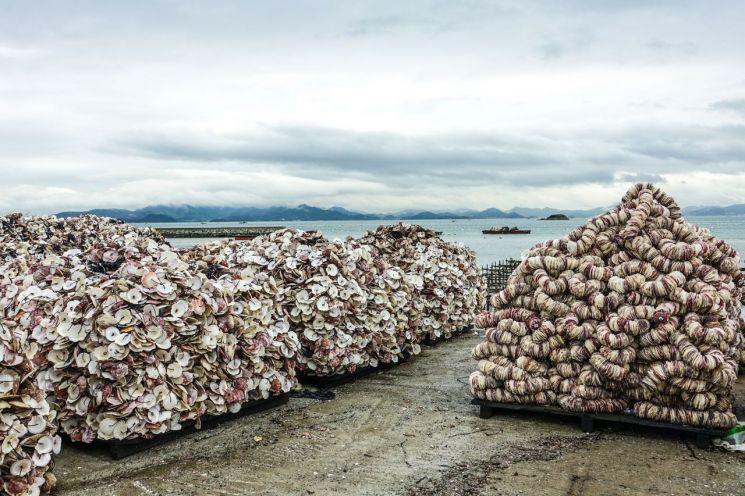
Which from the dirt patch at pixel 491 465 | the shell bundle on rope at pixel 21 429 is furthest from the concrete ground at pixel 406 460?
the shell bundle on rope at pixel 21 429

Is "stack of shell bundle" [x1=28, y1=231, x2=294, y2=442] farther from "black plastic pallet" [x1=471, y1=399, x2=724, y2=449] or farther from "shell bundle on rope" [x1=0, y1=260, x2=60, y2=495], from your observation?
"black plastic pallet" [x1=471, y1=399, x2=724, y2=449]

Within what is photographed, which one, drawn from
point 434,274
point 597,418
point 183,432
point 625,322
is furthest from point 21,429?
point 434,274

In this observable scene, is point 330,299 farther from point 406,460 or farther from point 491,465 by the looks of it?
point 491,465

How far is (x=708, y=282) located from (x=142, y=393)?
605 centimetres

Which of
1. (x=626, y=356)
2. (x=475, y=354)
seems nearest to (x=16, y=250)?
(x=475, y=354)

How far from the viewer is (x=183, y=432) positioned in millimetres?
6906

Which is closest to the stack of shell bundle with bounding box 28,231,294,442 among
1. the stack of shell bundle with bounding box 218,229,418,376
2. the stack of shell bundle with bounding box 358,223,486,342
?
the stack of shell bundle with bounding box 218,229,418,376

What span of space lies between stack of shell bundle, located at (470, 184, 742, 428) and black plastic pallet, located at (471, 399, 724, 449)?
6cm

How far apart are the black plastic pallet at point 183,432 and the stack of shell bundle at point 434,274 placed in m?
3.82

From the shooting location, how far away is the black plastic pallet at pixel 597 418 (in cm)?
647

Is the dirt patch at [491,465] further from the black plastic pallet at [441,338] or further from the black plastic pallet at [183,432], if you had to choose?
the black plastic pallet at [441,338]

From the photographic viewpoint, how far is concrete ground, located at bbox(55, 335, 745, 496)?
18.7ft

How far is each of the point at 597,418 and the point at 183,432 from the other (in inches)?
177

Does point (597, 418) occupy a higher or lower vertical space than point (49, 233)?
lower
